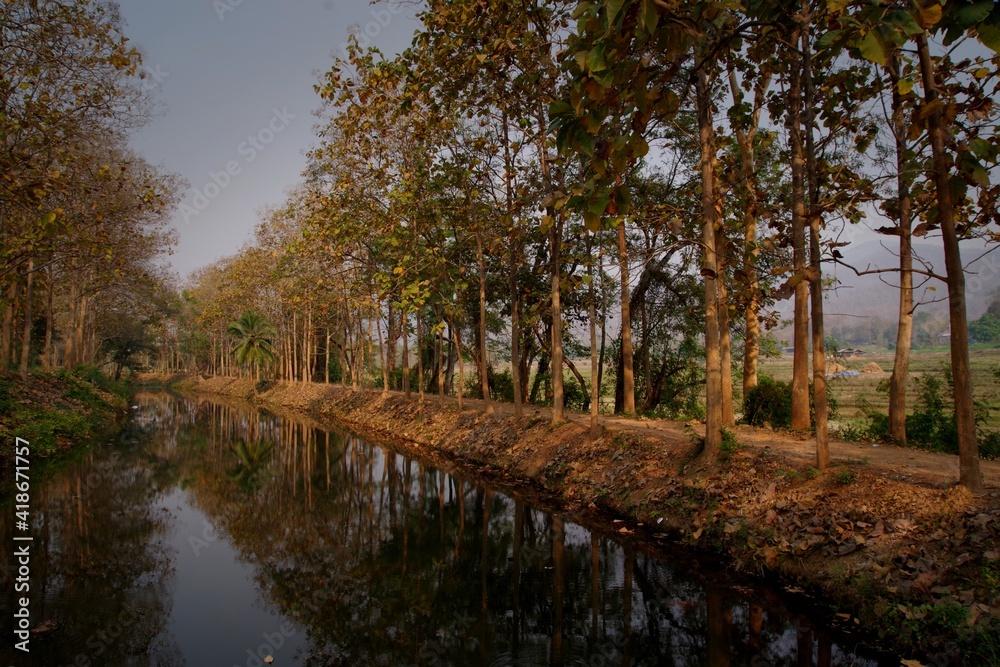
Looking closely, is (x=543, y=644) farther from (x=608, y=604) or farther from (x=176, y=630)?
(x=176, y=630)

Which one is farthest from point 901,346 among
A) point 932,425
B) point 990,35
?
point 990,35

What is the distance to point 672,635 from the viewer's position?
19.5ft

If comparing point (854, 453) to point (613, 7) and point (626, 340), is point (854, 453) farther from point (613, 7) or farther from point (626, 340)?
point (613, 7)

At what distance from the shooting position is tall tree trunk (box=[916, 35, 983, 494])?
6.00m

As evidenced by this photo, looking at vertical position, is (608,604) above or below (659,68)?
below

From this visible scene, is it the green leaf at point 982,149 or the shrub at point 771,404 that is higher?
the green leaf at point 982,149

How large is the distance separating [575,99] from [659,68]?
0.79 m

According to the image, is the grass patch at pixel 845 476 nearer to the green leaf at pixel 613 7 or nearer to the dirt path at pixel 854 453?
the dirt path at pixel 854 453

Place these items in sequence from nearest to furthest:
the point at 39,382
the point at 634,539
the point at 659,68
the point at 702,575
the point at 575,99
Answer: the point at 575,99 → the point at 659,68 → the point at 702,575 → the point at 634,539 → the point at 39,382

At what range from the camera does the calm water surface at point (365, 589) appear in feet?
18.6

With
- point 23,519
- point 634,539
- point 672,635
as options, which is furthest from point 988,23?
point 23,519

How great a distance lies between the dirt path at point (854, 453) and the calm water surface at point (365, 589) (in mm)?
2609

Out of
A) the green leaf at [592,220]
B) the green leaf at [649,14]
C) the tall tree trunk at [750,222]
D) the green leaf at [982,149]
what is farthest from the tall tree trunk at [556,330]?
the green leaf at [649,14]

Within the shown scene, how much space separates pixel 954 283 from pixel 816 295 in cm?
184
